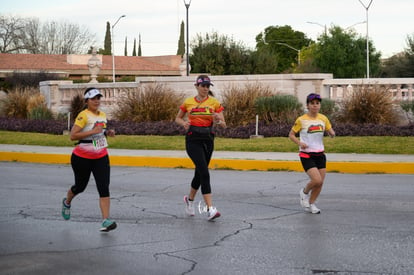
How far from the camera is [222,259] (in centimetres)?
701

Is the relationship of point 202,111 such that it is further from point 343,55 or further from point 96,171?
point 343,55

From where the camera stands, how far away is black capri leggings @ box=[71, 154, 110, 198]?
27.7 ft

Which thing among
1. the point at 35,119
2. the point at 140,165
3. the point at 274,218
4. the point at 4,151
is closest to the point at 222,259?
the point at 274,218

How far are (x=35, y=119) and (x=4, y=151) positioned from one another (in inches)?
388

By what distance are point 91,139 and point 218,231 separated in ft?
5.75

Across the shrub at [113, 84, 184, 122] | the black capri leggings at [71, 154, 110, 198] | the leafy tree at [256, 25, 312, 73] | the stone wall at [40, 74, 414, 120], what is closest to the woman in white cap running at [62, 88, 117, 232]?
the black capri leggings at [71, 154, 110, 198]

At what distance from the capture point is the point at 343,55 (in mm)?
69125

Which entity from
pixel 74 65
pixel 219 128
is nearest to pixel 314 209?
pixel 219 128

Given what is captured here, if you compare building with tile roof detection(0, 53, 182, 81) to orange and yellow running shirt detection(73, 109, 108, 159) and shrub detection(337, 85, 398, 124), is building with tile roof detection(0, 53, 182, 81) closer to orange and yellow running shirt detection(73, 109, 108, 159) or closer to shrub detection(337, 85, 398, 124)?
shrub detection(337, 85, 398, 124)

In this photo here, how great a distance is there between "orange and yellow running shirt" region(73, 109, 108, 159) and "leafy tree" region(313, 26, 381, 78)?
62204mm

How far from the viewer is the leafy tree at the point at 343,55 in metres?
69.5

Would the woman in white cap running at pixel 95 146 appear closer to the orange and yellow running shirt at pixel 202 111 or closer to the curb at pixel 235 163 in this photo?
the orange and yellow running shirt at pixel 202 111

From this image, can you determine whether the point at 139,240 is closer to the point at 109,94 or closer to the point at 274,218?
the point at 274,218

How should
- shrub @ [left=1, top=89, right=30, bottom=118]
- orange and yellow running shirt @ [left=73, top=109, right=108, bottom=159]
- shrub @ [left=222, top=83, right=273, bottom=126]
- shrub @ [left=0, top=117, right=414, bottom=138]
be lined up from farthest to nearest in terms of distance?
shrub @ [left=1, top=89, right=30, bottom=118] < shrub @ [left=222, top=83, right=273, bottom=126] < shrub @ [left=0, top=117, right=414, bottom=138] < orange and yellow running shirt @ [left=73, top=109, right=108, bottom=159]
